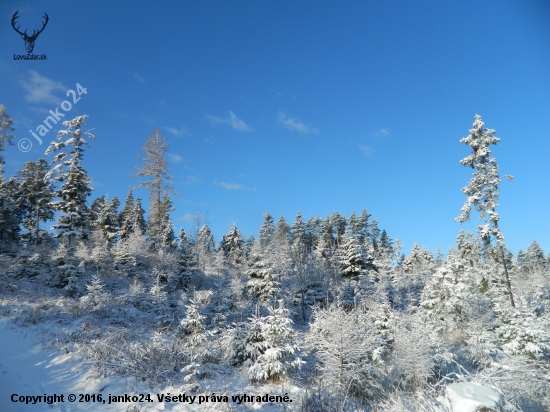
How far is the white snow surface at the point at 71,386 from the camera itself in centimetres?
747

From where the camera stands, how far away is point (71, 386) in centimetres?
840

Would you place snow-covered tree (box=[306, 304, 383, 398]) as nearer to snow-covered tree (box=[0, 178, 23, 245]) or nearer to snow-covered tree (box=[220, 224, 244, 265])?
snow-covered tree (box=[0, 178, 23, 245])

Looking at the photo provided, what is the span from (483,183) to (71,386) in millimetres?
24144

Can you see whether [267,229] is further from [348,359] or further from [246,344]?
[348,359]

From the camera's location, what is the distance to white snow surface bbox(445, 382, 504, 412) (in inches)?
227

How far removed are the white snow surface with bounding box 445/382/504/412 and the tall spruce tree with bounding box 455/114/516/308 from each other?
15.9 meters

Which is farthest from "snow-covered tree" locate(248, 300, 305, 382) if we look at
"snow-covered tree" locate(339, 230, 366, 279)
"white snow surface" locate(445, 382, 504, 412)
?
"snow-covered tree" locate(339, 230, 366, 279)

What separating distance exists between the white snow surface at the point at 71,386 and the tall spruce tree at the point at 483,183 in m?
17.1

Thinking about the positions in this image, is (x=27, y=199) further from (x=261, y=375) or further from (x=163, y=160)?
(x=261, y=375)

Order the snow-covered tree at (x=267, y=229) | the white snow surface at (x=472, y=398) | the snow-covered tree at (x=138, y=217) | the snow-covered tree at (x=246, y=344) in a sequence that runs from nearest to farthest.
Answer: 1. the white snow surface at (x=472, y=398)
2. the snow-covered tree at (x=246, y=344)
3. the snow-covered tree at (x=138, y=217)
4. the snow-covered tree at (x=267, y=229)

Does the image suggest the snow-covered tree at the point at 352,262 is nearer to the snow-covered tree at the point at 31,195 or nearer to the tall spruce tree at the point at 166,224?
the tall spruce tree at the point at 166,224

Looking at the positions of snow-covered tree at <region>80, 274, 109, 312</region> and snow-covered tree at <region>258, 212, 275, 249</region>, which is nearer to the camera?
snow-covered tree at <region>80, 274, 109, 312</region>

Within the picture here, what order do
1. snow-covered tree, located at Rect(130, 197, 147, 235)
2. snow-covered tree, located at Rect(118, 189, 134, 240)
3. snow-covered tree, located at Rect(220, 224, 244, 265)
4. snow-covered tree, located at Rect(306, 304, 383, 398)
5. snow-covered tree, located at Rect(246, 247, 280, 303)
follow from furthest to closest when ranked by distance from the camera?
snow-covered tree, located at Rect(220, 224, 244, 265) → snow-covered tree, located at Rect(130, 197, 147, 235) → snow-covered tree, located at Rect(118, 189, 134, 240) → snow-covered tree, located at Rect(246, 247, 280, 303) → snow-covered tree, located at Rect(306, 304, 383, 398)

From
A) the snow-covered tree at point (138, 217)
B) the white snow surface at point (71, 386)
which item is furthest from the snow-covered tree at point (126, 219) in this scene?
the white snow surface at point (71, 386)
